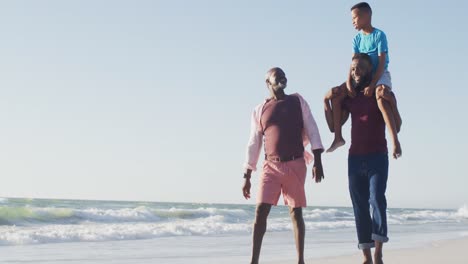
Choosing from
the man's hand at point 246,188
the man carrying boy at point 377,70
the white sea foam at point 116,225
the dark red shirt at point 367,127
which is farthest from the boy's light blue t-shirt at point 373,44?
the white sea foam at point 116,225

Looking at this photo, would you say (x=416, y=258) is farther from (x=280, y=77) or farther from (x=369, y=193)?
(x=280, y=77)

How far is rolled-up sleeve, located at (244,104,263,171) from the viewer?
539 cm

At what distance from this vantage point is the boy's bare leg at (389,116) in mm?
4652

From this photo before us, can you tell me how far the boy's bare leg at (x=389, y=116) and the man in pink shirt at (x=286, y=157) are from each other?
2.05ft

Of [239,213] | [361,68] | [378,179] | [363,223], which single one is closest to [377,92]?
[361,68]

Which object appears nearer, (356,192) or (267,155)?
(356,192)

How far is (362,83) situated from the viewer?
4855 mm

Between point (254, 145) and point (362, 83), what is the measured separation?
1.02 m

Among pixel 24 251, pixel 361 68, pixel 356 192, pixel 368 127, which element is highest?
pixel 361 68

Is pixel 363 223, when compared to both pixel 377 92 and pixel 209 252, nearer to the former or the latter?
pixel 377 92

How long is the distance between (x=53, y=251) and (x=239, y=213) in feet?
52.1

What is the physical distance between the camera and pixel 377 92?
467cm

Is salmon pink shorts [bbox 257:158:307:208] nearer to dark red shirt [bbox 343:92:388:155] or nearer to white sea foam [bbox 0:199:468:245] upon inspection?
dark red shirt [bbox 343:92:388:155]

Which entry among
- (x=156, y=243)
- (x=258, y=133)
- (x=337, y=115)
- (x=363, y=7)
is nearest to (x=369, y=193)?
(x=337, y=115)
